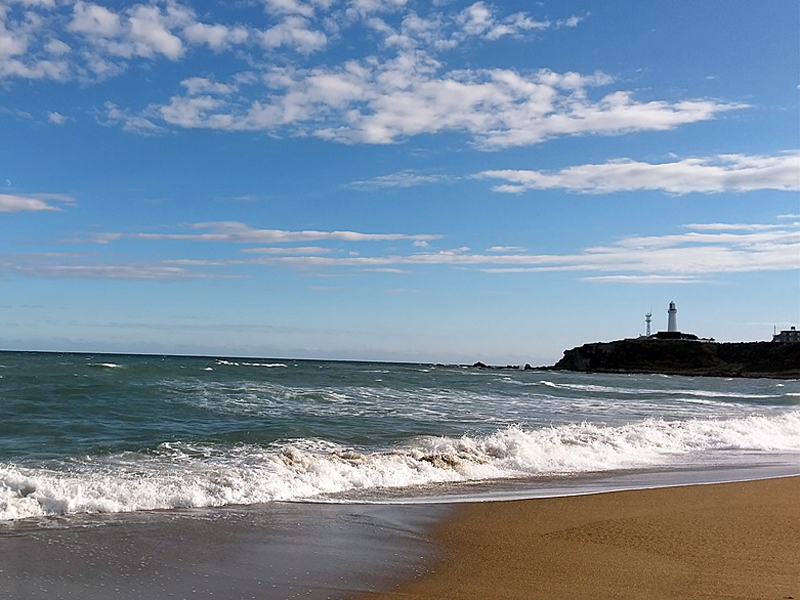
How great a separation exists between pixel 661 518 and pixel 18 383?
66.8ft

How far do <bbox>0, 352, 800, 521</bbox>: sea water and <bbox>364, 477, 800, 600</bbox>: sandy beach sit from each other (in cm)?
144

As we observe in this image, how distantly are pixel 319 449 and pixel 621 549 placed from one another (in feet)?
20.3

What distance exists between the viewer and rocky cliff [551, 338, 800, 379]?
85.9 metres

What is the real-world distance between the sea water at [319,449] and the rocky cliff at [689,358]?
7078 centimetres

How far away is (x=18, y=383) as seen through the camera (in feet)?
72.9

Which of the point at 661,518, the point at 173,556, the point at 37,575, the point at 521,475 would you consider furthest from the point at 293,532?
the point at 521,475

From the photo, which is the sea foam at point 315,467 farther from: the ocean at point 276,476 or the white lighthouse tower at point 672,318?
the white lighthouse tower at point 672,318

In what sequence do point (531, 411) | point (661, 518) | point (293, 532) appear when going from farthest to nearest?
1. point (531, 411)
2. point (661, 518)
3. point (293, 532)

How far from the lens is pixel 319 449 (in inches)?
454

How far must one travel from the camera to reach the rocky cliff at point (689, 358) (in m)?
85.9

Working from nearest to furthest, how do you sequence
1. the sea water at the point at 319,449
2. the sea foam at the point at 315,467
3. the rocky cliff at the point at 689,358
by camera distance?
the sea foam at the point at 315,467 → the sea water at the point at 319,449 → the rocky cliff at the point at 689,358

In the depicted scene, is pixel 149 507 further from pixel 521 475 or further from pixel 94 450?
pixel 521 475

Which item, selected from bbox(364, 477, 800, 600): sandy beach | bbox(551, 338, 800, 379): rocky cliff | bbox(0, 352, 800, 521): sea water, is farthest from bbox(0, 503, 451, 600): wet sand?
bbox(551, 338, 800, 379): rocky cliff

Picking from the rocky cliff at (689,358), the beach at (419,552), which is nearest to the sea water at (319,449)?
the beach at (419,552)
